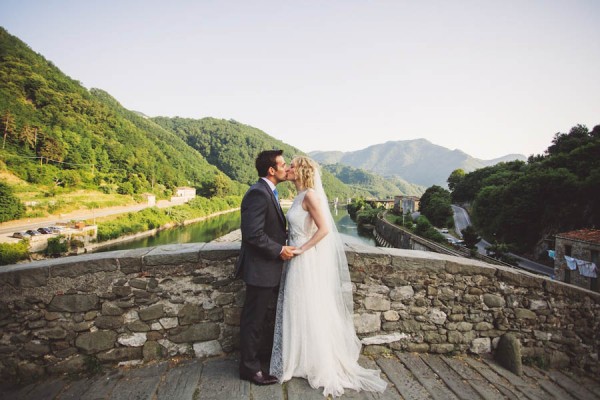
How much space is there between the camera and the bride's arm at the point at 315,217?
2.49 metres

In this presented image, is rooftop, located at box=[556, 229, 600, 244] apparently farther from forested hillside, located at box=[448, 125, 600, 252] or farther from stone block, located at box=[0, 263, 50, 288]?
stone block, located at box=[0, 263, 50, 288]

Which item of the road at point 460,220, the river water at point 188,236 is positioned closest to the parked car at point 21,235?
the river water at point 188,236

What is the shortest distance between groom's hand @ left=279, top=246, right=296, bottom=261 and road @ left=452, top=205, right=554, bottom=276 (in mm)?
28089

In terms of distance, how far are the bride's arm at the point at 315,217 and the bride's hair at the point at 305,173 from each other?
5.7 inches

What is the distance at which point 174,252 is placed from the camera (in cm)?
287

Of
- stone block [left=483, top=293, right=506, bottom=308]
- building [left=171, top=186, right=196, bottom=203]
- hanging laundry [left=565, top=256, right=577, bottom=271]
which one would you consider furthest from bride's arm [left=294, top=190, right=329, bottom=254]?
building [left=171, top=186, right=196, bottom=203]

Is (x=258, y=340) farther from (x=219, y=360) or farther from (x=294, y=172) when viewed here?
(x=294, y=172)

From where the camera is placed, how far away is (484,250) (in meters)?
30.5

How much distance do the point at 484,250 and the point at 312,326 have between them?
115 feet

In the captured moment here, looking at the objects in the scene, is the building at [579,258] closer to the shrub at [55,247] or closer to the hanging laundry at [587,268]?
the hanging laundry at [587,268]

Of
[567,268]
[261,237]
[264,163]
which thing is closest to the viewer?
[261,237]

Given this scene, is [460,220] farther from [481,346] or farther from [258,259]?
[258,259]

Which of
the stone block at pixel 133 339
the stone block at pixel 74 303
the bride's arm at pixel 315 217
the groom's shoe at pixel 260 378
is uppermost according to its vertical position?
the bride's arm at pixel 315 217

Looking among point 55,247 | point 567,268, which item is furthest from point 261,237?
point 55,247
